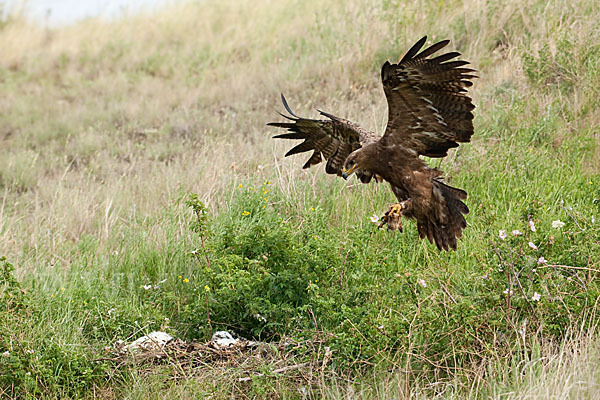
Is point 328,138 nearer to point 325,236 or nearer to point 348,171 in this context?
point 325,236

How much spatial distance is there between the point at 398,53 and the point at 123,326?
628cm

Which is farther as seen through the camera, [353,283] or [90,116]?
[90,116]

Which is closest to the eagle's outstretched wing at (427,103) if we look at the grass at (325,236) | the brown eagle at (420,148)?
the brown eagle at (420,148)

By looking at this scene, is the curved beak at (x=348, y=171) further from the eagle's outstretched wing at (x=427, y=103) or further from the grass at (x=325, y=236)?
the grass at (x=325, y=236)

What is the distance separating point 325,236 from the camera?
5043 mm

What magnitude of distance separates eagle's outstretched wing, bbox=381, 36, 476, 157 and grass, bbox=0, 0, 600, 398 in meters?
0.74

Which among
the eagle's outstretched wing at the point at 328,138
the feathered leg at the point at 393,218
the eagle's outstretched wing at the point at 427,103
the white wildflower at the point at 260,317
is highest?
the eagle's outstretched wing at the point at 427,103

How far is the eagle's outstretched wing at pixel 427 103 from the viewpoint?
4016 millimetres

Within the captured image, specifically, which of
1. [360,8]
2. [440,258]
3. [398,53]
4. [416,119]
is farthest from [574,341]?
[360,8]

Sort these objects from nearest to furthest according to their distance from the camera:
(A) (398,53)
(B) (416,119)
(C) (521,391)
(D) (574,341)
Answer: (C) (521,391) < (D) (574,341) < (B) (416,119) < (A) (398,53)

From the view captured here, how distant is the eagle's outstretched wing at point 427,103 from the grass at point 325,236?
742 mm

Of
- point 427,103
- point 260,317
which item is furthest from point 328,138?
point 260,317

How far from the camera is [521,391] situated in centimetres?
338

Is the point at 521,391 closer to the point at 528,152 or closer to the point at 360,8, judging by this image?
the point at 528,152
